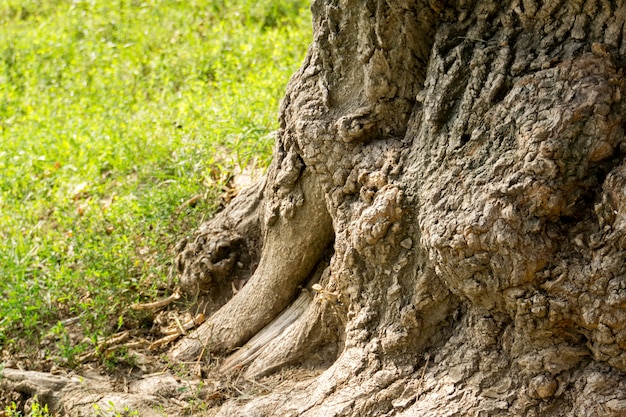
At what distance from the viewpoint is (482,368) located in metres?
2.80

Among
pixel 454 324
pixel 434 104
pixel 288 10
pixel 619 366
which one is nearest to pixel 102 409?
pixel 454 324

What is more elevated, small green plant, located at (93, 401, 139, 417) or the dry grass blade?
the dry grass blade

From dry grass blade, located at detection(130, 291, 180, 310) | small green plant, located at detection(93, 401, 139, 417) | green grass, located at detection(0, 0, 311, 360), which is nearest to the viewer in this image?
small green plant, located at detection(93, 401, 139, 417)

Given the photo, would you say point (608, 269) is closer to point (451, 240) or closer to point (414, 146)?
point (451, 240)

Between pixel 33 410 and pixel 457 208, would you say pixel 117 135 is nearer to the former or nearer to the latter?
pixel 33 410

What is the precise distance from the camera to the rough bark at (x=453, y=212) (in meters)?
2.46

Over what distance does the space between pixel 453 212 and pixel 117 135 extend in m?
3.87

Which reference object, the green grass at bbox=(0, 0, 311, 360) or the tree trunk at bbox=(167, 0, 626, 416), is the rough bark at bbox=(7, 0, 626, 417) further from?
the green grass at bbox=(0, 0, 311, 360)

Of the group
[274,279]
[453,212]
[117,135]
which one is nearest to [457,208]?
[453,212]

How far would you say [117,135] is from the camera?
5.94 m

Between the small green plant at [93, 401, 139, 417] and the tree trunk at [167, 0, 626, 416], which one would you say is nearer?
the tree trunk at [167, 0, 626, 416]

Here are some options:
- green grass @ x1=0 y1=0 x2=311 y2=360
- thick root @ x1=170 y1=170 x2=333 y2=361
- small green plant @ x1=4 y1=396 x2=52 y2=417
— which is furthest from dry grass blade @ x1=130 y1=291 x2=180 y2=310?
small green plant @ x1=4 y1=396 x2=52 y2=417

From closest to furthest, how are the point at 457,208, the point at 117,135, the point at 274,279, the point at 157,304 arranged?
the point at 457,208
the point at 274,279
the point at 157,304
the point at 117,135

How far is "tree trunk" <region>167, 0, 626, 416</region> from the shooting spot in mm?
2453
